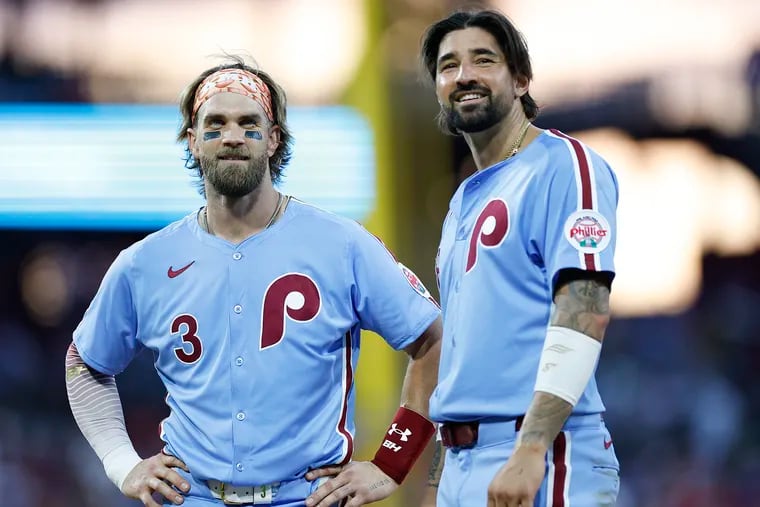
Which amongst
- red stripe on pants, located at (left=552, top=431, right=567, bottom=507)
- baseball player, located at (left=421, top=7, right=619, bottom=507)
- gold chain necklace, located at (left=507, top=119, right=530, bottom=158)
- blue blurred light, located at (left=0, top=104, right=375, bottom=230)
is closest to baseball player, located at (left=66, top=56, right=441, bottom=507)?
baseball player, located at (left=421, top=7, right=619, bottom=507)

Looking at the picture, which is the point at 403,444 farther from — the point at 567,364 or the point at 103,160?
the point at 103,160

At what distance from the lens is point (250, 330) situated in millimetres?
3428

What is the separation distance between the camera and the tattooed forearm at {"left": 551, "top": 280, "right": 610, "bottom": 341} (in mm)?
2787

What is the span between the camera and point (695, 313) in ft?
44.5

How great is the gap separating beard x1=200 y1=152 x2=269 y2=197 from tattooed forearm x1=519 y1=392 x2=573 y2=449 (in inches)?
45.5

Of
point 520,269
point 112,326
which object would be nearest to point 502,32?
point 520,269

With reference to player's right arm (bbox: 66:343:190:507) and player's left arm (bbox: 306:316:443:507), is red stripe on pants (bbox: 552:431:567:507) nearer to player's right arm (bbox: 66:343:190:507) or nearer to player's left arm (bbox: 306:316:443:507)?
player's left arm (bbox: 306:316:443:507)

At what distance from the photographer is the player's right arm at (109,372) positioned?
359cm

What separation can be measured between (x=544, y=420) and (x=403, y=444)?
929 millimetres

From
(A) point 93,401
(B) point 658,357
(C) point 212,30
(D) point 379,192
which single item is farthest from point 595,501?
(B) point 658,357

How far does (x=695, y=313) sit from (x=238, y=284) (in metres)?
10.9

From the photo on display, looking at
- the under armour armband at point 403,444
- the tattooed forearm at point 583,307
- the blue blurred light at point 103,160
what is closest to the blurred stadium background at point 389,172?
the blue blurred light at point 103,160

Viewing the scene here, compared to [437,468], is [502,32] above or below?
above

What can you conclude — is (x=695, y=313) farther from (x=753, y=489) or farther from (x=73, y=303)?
(x=73, y=303)
